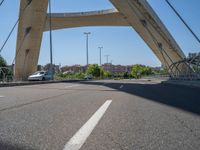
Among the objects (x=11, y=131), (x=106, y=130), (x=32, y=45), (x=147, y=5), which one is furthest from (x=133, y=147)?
(x=32, y=45)

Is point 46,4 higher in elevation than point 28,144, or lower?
higher

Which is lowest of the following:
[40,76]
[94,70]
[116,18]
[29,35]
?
[40,76]

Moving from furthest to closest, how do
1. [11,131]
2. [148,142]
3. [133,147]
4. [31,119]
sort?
1. [31,119]
2. [11,131]
3. [148,142]
4. [133,147]

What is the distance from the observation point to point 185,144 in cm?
506

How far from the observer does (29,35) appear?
50062mm

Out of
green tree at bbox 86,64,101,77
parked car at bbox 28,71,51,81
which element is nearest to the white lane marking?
parked car at bbox 28,71,51,81

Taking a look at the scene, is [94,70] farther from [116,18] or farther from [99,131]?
[99,131]

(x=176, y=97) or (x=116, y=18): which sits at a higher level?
(x=116, y=18)

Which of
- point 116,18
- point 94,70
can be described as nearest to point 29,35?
point 116,18

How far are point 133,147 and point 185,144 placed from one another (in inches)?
29.2

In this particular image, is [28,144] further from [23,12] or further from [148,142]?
[23,12]

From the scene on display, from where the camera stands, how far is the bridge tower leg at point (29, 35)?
46719 millimetres

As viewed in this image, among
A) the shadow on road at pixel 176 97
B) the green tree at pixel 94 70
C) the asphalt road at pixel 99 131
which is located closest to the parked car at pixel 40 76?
the shadow on road at pixel 176 97

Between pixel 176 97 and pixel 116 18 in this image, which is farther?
pixel 116 18
